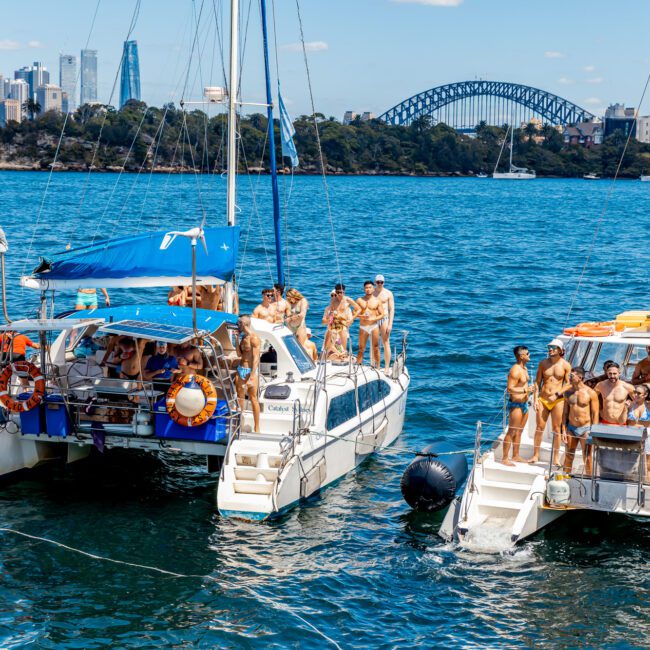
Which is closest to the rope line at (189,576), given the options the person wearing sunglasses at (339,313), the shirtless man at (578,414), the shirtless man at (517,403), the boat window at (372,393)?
the shirtless man at (517,403)

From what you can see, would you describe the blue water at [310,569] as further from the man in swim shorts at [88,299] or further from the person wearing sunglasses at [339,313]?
the man in swim shorts at [88,299]

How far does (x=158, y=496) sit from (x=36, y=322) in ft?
10.2

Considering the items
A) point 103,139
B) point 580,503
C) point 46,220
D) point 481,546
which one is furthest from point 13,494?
point 103,139

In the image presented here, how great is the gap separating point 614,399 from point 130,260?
7.37m

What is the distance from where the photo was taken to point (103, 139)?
6969 inches

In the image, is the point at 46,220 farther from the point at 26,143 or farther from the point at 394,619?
the point at 26,143

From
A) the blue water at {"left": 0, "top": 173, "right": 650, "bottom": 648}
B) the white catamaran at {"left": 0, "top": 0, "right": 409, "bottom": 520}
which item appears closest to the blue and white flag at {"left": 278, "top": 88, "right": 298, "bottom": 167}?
the white catamaran at {"left": 0, "top": 0, "right": 409, "bottom": 520}

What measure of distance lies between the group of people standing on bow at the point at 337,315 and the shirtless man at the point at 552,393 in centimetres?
448

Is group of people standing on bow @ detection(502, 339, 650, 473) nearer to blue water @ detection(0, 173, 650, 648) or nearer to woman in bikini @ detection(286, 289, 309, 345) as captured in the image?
blue water @ detection(0, 173, 650, 648)

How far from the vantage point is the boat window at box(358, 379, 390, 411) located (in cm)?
1808

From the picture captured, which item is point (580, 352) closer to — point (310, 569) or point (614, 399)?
point (614, 399)

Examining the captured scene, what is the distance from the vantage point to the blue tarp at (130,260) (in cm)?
1627

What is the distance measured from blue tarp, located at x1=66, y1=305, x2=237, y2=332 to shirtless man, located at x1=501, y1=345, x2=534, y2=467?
4.48 metres

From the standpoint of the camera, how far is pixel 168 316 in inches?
653
